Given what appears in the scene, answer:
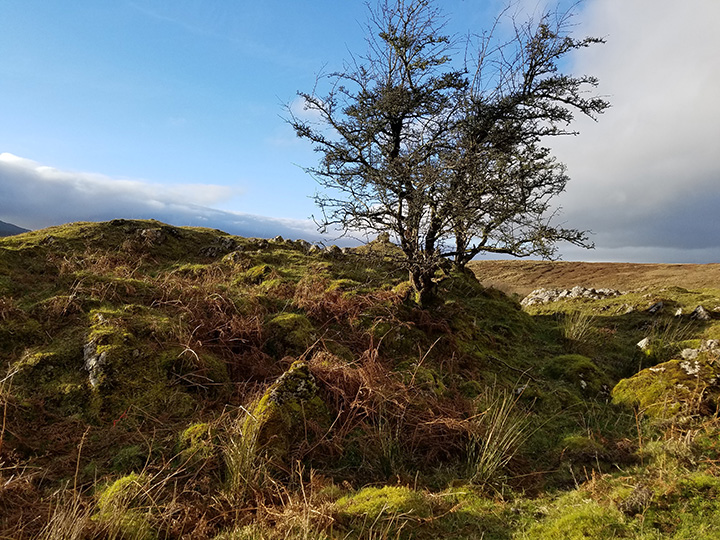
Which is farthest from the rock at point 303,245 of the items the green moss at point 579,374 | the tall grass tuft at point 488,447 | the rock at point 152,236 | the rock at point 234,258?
the tall grass tuft at point 488,447

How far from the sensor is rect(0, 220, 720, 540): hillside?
3.44 meters

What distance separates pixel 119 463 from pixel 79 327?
9.89ft

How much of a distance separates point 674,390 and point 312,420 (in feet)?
19.2

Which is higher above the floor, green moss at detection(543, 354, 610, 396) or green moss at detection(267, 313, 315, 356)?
green moss at detection(267, 313, 315, 356)

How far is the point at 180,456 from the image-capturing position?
4.19 metres

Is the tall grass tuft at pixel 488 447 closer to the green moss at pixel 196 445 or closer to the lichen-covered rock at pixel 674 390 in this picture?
the lichen-covered rock at pixel 674 390

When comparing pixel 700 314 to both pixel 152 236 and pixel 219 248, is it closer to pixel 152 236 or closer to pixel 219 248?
pixel 219 248

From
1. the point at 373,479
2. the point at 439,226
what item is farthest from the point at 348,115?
the point at 373,479

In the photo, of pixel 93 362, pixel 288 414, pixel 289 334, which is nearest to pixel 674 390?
pixel 288 414

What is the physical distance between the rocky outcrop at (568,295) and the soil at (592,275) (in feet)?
18.3

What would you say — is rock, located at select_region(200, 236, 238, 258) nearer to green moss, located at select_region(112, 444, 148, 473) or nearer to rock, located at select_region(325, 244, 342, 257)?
rock, located at select_region(325, 244, 342, 257)

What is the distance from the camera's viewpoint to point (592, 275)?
2956 centimetres

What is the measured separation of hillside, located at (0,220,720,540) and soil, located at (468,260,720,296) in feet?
57.2

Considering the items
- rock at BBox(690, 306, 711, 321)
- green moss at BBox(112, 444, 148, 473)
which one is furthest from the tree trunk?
rock at BBox(690, 306, 711, 321)
